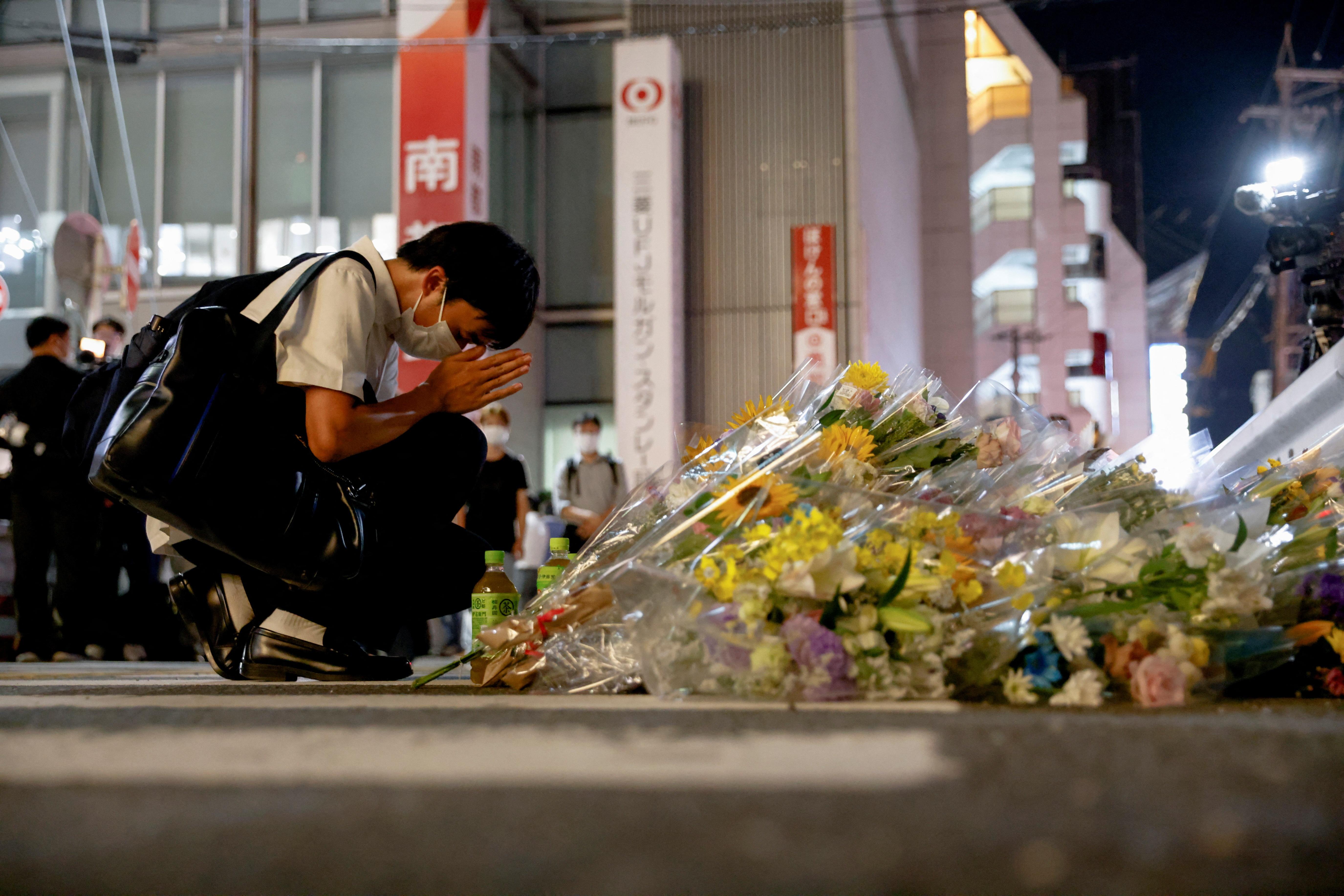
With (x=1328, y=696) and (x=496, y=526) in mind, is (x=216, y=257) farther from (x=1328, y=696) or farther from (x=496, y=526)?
(x=1328, y=696)

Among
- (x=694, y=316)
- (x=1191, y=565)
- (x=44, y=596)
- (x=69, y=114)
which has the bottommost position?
(x=44, y=596)

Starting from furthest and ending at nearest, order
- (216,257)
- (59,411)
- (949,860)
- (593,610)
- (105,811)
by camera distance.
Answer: (216,257)
(59,411)
(593,610)
(105,811)
(949,860)

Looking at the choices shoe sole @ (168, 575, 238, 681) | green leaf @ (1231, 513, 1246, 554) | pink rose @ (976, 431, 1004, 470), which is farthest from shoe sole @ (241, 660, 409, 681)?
green leaf @ (1231, 513, 1246, 554)

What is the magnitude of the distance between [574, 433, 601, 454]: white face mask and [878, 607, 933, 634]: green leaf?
5.22 m

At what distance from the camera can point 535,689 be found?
6.39 feet

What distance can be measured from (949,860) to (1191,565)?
62cm

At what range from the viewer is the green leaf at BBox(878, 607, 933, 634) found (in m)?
1.44

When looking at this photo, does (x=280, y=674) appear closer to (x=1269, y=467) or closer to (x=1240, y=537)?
(x=1240, y=537)

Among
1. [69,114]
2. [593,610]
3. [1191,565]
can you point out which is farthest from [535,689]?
[69,114]

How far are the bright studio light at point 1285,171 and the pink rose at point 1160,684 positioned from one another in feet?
14.1

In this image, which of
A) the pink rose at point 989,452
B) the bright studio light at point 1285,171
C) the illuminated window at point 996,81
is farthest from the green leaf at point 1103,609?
the illuminated window at point 996,81

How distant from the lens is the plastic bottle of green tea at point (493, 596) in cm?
254

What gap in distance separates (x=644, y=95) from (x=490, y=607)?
8434 mm

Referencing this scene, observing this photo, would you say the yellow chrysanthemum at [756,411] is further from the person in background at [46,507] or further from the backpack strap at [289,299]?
the person in background at [46,507]
